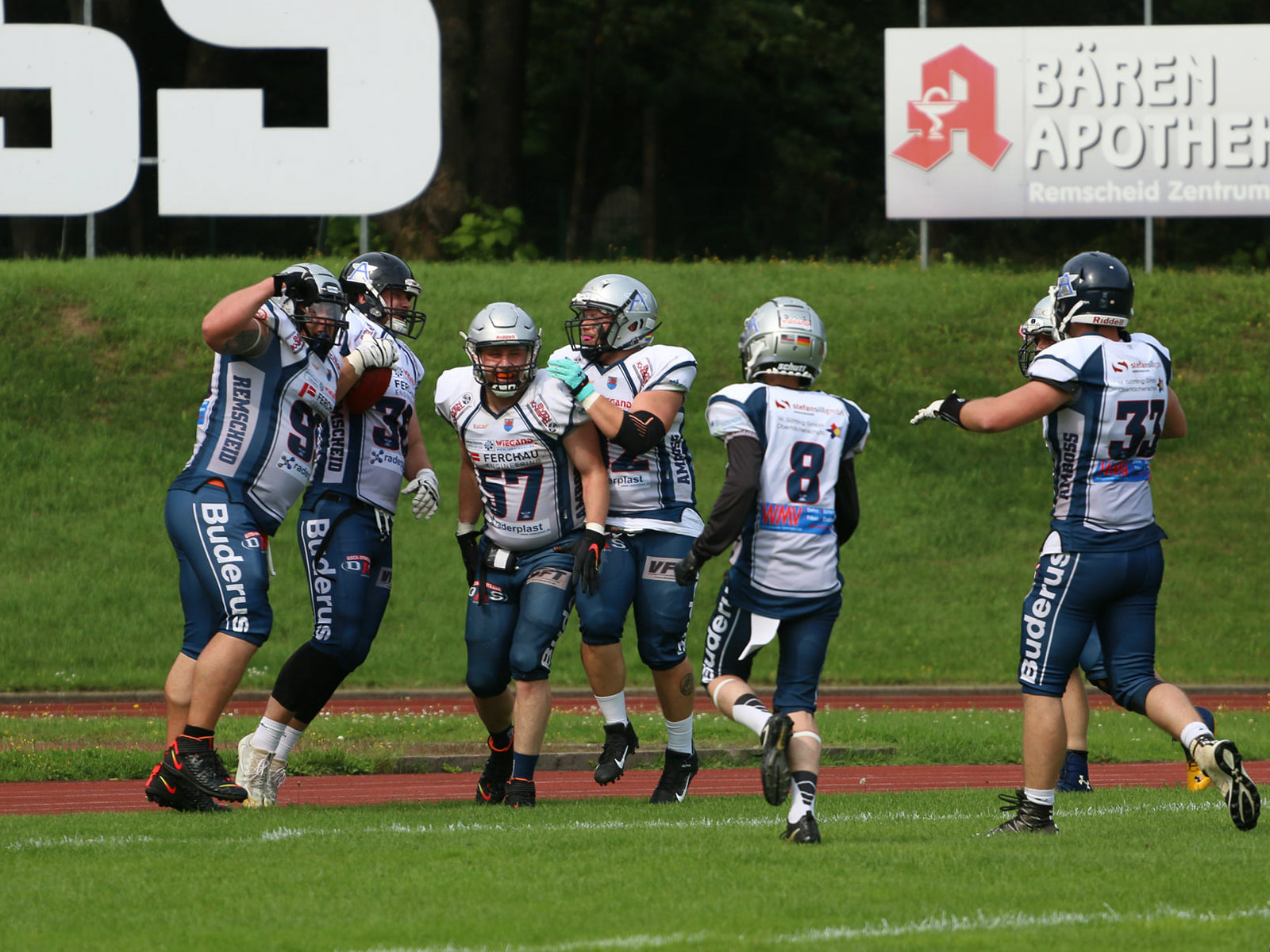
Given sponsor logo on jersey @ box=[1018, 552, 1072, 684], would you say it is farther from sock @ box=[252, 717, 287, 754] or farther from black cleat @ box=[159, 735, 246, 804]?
sock @ box=[252, 717, 287, 754]

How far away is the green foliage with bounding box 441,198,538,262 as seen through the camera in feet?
86.6

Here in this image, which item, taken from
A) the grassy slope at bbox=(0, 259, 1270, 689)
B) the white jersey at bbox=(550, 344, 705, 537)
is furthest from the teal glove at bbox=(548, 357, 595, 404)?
the grassy slope at bbox=(0, 259, 1270, 689)

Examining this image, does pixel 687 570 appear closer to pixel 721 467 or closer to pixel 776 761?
pixel 776 761

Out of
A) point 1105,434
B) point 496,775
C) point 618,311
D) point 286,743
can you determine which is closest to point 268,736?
point 286,743

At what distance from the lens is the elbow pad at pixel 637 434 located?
7.65 metres

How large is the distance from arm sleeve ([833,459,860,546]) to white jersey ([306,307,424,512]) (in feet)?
7.76

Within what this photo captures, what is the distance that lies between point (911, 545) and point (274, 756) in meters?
12.1

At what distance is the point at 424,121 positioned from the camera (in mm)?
22375

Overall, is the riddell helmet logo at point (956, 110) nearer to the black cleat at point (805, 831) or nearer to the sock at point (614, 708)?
the sock at point (614, 708)

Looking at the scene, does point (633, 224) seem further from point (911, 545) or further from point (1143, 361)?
point (1143, 361)

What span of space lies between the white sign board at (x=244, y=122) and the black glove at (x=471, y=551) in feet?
49.4

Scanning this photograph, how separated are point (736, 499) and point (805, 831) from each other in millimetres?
1224

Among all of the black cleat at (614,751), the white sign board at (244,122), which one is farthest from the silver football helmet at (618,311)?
the white sign board at (244,122)

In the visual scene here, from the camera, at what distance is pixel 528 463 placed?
7730mm
